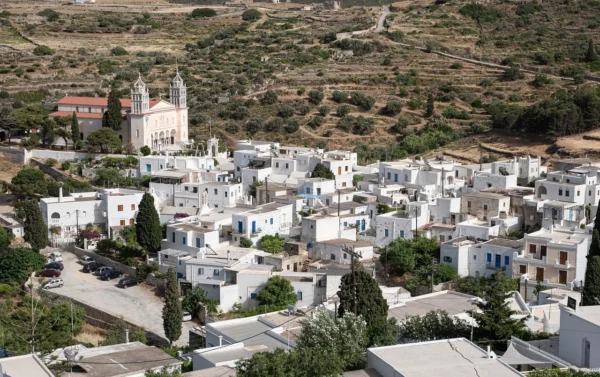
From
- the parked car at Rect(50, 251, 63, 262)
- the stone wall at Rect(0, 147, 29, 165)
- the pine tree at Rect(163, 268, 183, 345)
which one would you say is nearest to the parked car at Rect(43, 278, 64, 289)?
the parked car at Rect(50, 251, 63, 262)

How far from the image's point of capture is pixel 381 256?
3253cm

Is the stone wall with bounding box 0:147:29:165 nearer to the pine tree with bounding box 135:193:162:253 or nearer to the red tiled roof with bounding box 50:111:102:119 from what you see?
the red tiled roof with bounding box 50:111:102:119

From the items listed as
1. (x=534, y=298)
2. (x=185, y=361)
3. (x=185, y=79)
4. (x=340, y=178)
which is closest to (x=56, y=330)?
(x=185, y=361)

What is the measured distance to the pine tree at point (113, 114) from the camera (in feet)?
159

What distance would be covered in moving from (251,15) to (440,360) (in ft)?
245

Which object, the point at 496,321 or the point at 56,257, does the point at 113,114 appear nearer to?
the point at 56,257

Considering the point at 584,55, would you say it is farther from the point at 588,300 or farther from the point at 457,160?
the point at 588,300

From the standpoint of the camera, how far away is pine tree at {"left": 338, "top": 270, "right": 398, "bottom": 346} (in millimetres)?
21337

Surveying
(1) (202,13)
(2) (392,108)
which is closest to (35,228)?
(2) (392,108)

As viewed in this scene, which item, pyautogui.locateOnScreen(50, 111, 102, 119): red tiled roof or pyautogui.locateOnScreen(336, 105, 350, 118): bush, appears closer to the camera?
pyautogui.locateOnScreen(50, 111, 102, 119): red tiled roof

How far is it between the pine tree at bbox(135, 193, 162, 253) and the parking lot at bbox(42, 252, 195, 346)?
5.55 ft

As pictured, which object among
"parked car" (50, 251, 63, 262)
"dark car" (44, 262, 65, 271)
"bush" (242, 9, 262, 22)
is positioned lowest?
"dark car" (44, 262, 65, 271)

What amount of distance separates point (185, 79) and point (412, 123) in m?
16.1

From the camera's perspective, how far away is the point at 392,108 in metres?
57.9
